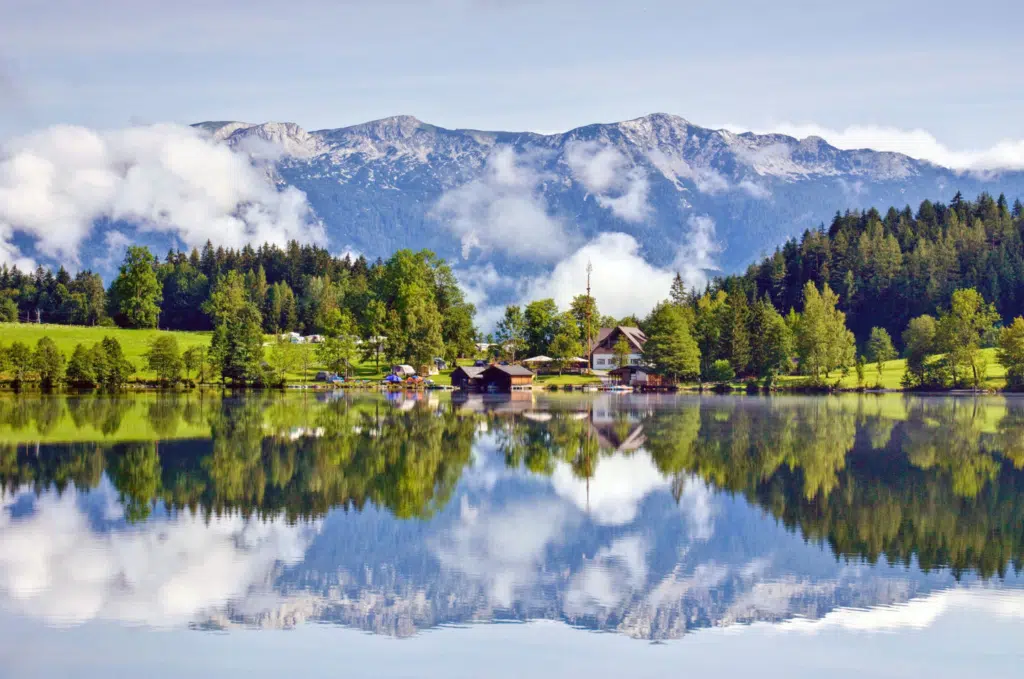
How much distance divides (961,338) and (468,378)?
49.9 m

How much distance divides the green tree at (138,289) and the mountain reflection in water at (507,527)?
87305mm

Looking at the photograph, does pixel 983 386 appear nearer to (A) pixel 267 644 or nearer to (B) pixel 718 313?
(B) pixel 718 313

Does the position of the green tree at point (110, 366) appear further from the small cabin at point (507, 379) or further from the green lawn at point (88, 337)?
the small cabin at point (507, 379)

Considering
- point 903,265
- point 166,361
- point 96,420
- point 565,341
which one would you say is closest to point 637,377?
point 565,341

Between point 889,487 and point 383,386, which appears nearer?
point 889,487

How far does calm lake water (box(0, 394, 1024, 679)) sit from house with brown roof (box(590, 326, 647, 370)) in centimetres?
8706

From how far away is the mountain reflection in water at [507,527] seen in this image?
19281 mm

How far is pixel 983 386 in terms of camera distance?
10012 cm

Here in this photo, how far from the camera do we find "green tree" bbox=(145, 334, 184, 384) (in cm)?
9912

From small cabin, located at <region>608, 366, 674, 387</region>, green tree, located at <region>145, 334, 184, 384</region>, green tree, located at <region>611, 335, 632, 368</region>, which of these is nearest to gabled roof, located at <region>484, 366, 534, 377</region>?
small cabin, located at <region>608, 366, 674, 387</region>

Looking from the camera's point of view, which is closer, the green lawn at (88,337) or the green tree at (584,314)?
the green lawn at (88,337)

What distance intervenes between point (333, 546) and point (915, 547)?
13.2 meters

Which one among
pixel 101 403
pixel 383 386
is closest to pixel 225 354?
pixel 383 386

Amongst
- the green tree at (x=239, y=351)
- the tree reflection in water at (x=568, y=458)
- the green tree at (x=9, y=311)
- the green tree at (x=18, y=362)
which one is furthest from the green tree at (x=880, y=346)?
the green tree at (x=9, y=311)
